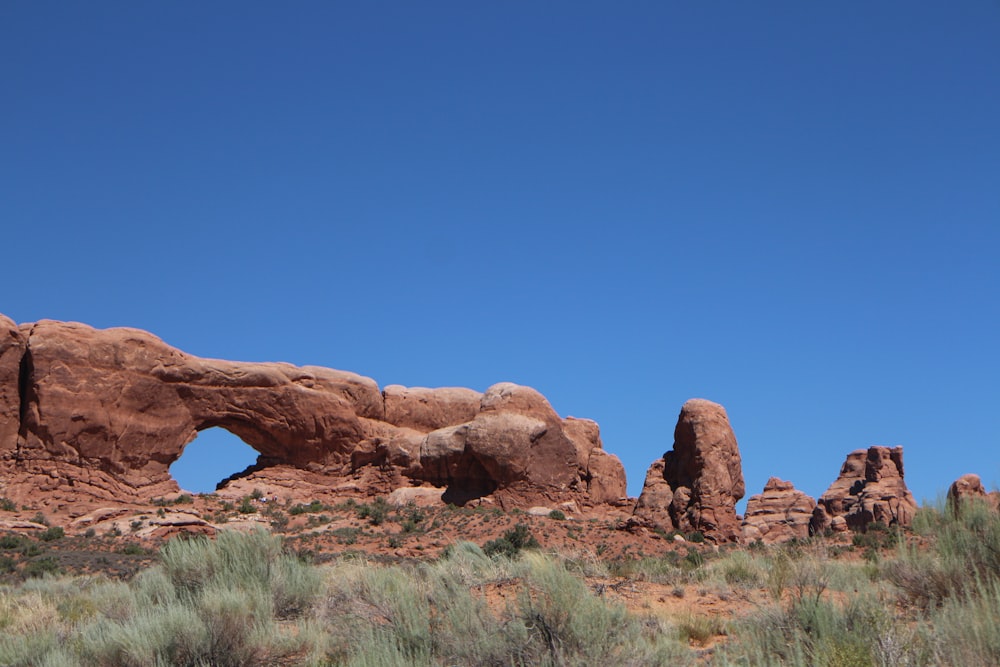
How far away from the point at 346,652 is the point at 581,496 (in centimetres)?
2806

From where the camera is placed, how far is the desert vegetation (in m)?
6.54

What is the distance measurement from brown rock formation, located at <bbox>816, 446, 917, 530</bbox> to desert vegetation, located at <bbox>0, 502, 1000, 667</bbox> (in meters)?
38.0

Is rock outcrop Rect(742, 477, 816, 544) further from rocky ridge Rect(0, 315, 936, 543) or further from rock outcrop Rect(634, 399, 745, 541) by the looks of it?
rock outcrop Rect(634, 399, 745, 541)

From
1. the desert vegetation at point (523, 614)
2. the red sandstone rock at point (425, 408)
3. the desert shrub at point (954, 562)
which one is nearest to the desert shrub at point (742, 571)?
the desert vegetation at point (523, 614)

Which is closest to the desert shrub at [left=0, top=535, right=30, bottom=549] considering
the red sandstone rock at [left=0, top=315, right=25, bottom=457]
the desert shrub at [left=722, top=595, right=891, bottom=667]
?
the red sandstone rock at [left=0, top=315, right=25, bottom=457]

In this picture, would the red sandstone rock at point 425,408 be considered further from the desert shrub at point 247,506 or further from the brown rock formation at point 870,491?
the brown rock formation at point 870,491

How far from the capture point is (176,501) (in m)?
33.4

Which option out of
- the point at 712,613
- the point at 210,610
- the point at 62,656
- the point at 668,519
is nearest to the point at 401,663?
the point at 210,610

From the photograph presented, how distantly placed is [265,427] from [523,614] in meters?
31.7

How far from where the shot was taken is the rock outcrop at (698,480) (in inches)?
1143

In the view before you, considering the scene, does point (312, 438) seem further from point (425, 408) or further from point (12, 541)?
point (12, 541)

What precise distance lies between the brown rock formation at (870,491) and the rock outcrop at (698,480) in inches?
712

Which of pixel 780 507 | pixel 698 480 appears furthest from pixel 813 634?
pixel 780 507

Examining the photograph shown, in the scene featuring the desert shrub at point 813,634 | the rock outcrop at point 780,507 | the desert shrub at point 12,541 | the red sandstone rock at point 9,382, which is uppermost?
the red sandstone rock at point 9,382
